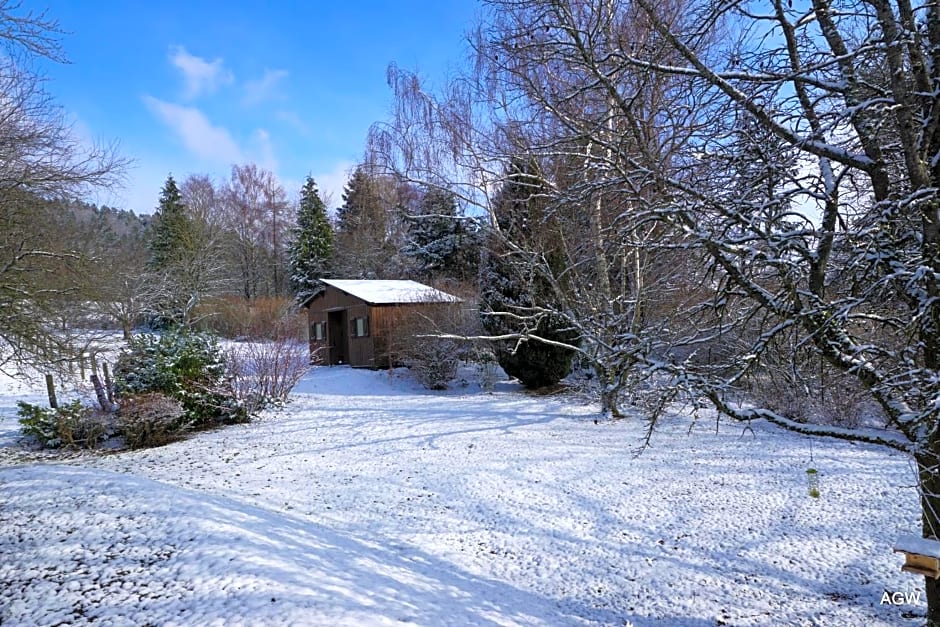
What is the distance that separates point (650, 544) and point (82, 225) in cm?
1068

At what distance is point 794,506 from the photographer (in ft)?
18.8

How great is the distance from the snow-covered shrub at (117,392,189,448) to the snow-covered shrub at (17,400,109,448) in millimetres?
414

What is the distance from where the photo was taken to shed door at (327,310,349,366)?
21.4 meters

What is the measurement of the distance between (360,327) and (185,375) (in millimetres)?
9108

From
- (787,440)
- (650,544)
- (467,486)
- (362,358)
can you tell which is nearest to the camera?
(650,544)

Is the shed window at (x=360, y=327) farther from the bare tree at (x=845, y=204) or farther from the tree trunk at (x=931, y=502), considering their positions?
the tree trunk at (x=931, y=502)

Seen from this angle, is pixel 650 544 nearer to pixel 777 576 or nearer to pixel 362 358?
pixel 777 576

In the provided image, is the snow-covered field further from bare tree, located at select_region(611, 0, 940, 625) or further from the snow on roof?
the snow on roof

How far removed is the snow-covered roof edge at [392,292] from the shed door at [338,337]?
1.49 m

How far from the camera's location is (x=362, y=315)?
62.7 ft

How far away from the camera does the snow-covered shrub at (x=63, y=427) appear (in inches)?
356

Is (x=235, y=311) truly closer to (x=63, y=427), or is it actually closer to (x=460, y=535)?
(x=63, y=427)

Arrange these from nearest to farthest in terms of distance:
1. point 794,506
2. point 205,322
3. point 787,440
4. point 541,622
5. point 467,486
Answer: point 541,622, point 794,506, point 467,486, point 787,440, point 205,322

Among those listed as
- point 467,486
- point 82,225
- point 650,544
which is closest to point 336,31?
point 82,225
